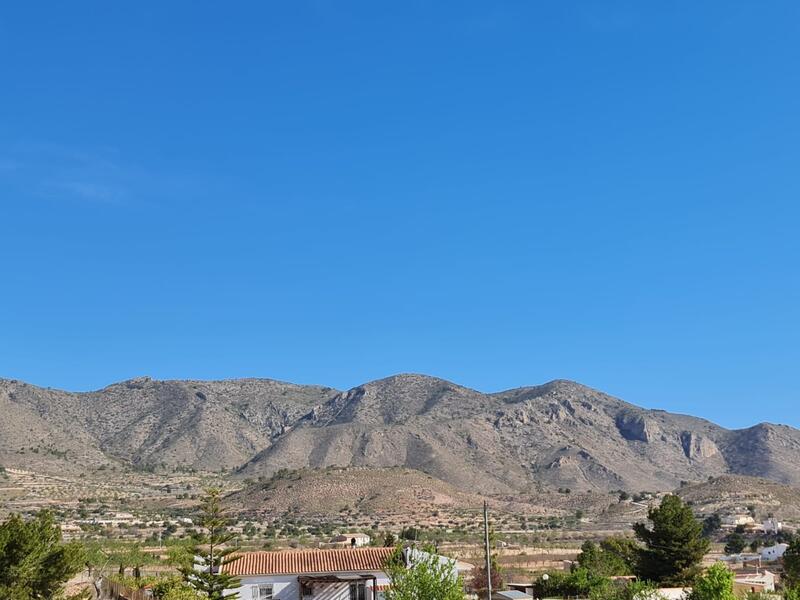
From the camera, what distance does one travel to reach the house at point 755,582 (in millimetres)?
50312

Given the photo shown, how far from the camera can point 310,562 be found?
51.4 metres

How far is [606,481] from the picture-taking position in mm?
166750

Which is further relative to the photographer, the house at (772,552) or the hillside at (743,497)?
the hillside at (743,497)

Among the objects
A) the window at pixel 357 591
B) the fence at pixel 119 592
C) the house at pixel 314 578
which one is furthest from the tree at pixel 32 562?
the window at pixel 357 591

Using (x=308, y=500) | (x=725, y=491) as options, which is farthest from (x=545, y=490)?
(x=308, y=500)

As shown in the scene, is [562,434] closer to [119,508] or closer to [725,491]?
[725,491]

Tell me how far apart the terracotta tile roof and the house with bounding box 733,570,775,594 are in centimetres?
1978

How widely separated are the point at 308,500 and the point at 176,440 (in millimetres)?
65697

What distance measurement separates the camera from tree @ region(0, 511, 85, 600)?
38906 mm

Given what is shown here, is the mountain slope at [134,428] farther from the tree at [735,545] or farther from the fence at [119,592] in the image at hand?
the tree at [735,545]

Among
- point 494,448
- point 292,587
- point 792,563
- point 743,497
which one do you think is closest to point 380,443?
point 494,448

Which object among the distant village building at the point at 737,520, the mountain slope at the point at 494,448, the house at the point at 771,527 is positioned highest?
the mountain slope at the point at 494,448

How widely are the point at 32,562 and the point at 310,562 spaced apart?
54.1ft

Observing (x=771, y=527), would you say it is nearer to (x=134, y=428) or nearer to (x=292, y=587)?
(x=292, y=587)
